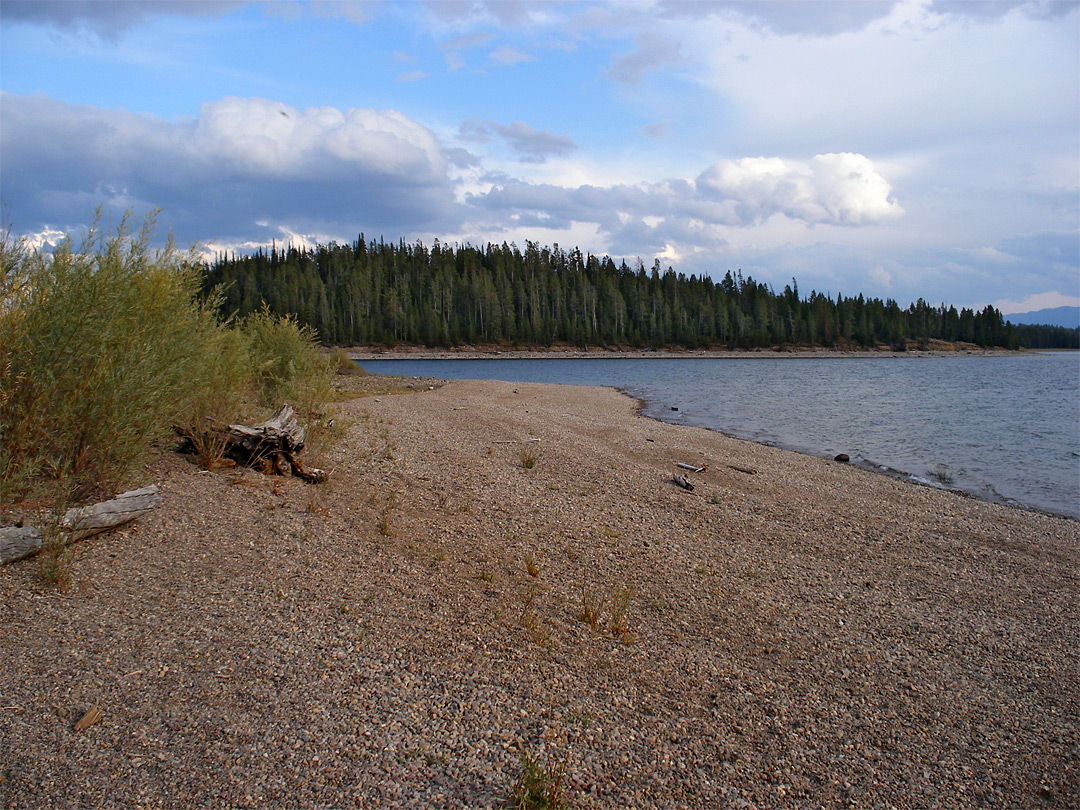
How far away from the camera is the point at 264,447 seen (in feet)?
31.7

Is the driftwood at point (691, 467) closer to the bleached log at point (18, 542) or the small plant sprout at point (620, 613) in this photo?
the small plant sprout at point (620, 613)

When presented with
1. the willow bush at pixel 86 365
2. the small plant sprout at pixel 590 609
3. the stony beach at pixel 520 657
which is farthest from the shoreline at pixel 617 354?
the small plant sprout at pixel 590 609

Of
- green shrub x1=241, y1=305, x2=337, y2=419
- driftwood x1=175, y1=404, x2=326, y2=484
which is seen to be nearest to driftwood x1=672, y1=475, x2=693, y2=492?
driftwood x1=175, y1=404, x2=326, y2=484

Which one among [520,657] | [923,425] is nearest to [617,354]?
[923,425]

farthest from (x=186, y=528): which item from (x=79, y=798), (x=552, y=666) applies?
(x=552, y=666)

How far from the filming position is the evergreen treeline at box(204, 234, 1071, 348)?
346 feet

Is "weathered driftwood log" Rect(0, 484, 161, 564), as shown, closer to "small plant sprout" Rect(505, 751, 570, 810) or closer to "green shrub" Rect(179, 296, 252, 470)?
"green shrub" Rect(179, 296, 252, 470)

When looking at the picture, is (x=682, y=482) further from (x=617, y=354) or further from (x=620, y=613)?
(x=617, y=354)

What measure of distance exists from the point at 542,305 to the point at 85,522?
368ft

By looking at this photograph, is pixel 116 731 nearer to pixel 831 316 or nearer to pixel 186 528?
pixel 186 528

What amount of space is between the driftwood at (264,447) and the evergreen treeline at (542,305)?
9157 cm

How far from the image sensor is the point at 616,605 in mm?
6395

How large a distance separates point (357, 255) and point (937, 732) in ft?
463

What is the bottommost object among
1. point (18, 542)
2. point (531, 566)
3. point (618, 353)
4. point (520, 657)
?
point (520, 657)
